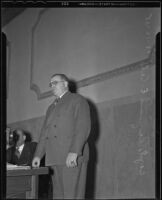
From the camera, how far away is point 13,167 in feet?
4.61

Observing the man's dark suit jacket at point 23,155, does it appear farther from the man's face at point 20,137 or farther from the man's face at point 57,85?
the man's face at point 57,85

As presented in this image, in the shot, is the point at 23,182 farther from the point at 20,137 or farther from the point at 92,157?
the point at 92,157

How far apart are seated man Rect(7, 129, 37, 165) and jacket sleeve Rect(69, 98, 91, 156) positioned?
0.61 feet

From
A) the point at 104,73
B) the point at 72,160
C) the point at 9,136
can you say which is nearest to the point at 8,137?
the point at 9,136

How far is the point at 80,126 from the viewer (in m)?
1.49

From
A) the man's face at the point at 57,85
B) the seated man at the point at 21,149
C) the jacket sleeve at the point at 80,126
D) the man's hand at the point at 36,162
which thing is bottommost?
the man's hand at the point at 36,162

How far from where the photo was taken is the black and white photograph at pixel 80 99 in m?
1.47

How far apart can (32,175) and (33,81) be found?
16.9 inches
